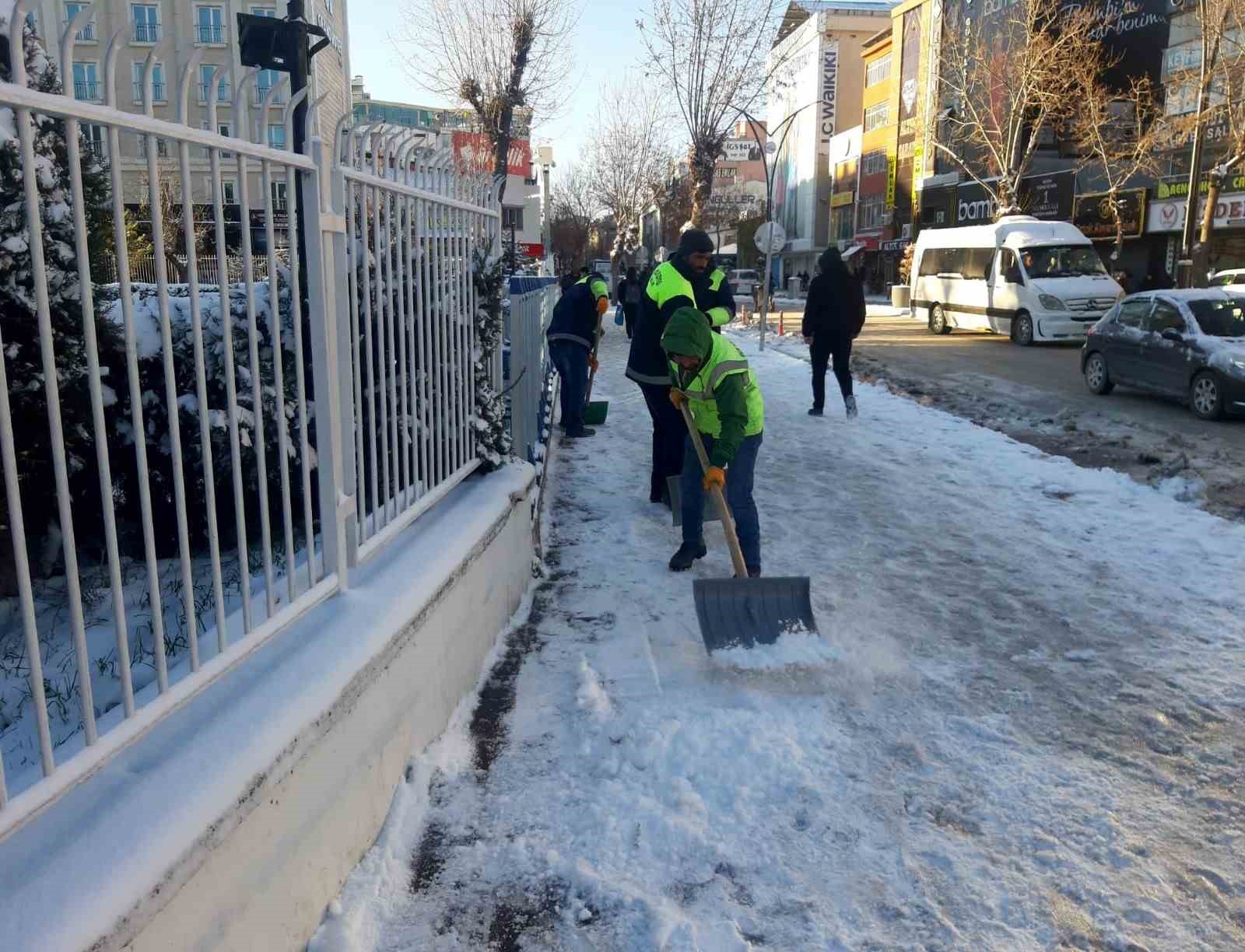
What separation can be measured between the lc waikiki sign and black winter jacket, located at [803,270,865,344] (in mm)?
59251

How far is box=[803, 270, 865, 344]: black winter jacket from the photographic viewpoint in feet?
32.9

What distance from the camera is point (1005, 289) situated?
811 inches

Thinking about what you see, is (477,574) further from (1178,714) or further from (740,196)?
(740,196)

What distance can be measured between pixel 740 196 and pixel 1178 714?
76895 mm

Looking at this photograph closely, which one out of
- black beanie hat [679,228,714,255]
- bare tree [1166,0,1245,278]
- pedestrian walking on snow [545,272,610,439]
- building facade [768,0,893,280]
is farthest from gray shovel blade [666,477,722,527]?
building facade [768,0,893,280]

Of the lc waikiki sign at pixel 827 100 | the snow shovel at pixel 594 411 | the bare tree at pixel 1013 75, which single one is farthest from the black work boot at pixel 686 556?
the lc waikiki sign at pixel 827 100

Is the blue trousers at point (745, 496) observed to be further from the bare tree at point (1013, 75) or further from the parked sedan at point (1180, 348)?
the bare tree at point (1013, 75)

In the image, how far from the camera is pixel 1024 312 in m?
19.8

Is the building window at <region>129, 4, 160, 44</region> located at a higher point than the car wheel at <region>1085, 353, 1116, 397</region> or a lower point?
higher

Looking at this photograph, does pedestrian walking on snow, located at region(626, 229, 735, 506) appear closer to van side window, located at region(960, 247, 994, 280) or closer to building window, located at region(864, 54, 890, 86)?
van side window, located at region(960, 247, 994, 280)

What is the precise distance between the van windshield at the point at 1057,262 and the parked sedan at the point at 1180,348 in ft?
27.0

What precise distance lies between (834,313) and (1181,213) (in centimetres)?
2231

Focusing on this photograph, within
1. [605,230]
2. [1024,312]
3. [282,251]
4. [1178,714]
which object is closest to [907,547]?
[1178,714]

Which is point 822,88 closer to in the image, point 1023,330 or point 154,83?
point 1023,330
